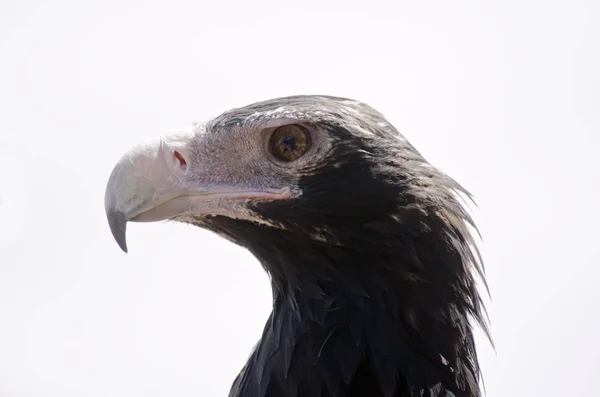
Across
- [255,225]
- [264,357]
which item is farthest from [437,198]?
[264,357]

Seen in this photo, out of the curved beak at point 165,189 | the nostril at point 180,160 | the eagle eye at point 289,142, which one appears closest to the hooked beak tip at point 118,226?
the curved beak at point 165,189

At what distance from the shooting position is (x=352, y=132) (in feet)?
11.1

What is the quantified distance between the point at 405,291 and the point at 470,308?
1.14ft

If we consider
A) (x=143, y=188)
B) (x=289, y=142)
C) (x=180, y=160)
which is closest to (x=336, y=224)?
(x=289, y=142)

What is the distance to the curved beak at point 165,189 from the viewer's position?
11.0ft

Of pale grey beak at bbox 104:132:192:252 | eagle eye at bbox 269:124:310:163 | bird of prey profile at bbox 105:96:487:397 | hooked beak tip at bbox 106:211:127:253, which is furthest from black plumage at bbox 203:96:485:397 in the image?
hooked beak tip at bbox 106:211:127:253

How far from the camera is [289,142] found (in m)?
3.40

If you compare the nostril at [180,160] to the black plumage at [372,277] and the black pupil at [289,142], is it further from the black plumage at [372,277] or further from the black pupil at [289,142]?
the black pupil at [289,142]

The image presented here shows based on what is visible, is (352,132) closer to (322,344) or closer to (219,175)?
(219,175)

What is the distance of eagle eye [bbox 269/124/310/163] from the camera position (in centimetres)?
338


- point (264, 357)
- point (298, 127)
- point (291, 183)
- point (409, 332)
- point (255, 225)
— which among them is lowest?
point (264, 357)

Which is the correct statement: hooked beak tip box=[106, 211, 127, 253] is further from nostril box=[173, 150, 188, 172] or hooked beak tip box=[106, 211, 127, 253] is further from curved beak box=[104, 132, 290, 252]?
nostril box=[173, 150, 188, 172]

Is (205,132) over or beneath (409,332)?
over

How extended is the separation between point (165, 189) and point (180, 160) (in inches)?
6.5
